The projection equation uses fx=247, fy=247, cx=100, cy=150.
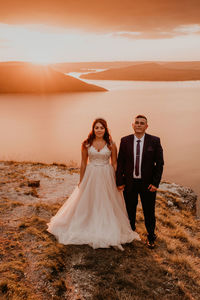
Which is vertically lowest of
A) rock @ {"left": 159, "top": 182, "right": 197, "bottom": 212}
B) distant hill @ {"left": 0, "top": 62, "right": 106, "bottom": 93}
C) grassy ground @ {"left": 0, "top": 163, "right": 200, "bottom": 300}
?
rock @ {"left": 159, "top": 182, "right": 197, "bottom": 212}

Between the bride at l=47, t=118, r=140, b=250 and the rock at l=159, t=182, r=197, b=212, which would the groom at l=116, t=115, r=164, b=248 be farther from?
the rock at l=159, t=182, r=197, b=212

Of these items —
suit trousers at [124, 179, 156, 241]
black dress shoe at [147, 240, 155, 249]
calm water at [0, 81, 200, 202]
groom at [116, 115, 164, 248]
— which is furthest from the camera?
calm water at [0, 81, 200, 202]

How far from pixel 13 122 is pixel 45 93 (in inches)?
2005

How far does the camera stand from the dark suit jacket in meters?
5.04

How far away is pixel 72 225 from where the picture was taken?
571 cm

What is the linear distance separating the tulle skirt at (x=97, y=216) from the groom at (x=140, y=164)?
34cm

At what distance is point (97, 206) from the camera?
571 centimetres

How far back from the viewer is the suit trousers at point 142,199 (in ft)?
17.5

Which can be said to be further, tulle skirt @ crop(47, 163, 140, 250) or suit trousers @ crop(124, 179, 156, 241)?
tulle skirt @ crop(47, 163, 140, 250)

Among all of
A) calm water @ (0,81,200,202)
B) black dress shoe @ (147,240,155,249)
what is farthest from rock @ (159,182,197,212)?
calm water @ (0,81,200,202)

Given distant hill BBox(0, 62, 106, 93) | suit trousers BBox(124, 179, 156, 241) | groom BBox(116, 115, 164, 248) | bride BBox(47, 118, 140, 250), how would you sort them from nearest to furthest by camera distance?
1. groom BBox(116, 115, 164, 248)
2. suit trousers BBox(124, 179, 156, 241)
3. bride BBox(47, 118, 140, 250)
4. distant hill BBox(0, 62, 106, 93)

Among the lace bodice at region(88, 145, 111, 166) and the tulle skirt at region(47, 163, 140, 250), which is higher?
the lace bodice at region(88, 145, 111, 166)

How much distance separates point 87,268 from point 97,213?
1171 millimetres

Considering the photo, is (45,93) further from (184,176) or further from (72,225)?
(72,225)
